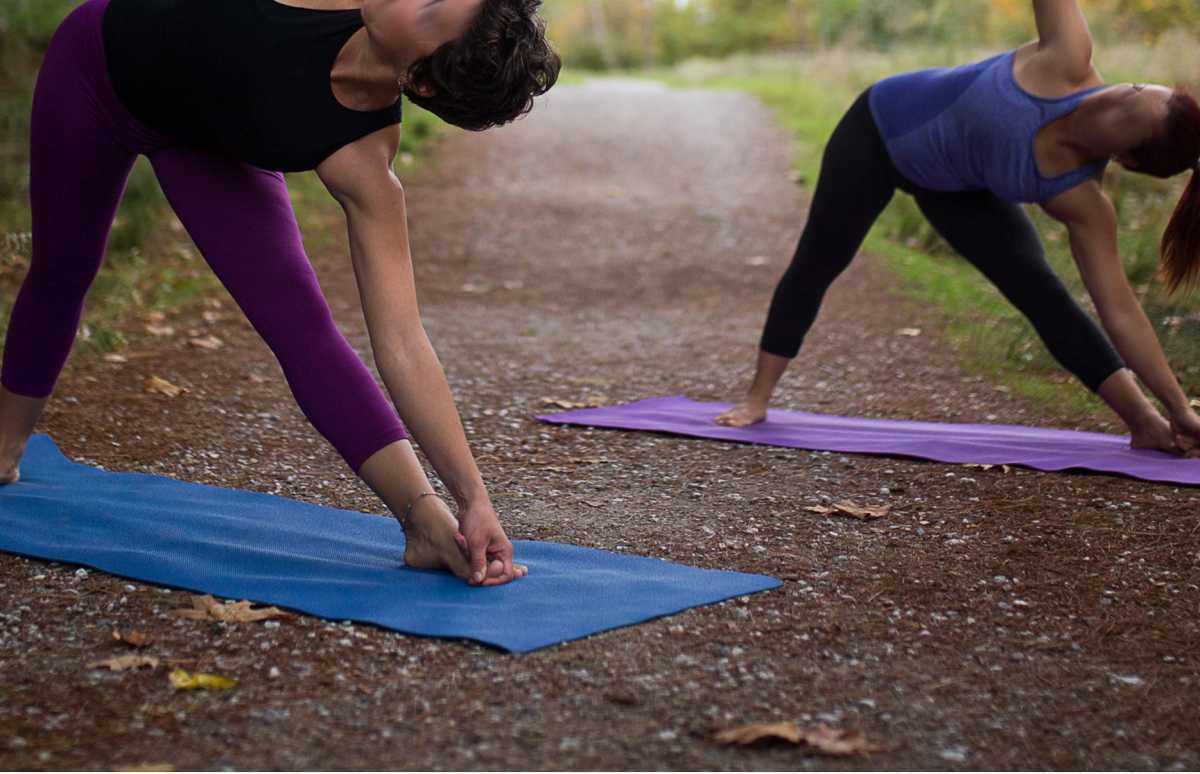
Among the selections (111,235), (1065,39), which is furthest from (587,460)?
(111,235)

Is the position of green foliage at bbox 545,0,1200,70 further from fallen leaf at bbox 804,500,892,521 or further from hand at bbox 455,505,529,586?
hand at bbox 455,505,529,586

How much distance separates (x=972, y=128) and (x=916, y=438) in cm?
117

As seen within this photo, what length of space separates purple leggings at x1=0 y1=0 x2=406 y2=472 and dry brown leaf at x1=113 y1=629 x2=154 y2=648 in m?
0.64

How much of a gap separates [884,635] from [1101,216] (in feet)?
7.04

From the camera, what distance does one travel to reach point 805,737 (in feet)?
8.05

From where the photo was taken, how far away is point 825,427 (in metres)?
5.37

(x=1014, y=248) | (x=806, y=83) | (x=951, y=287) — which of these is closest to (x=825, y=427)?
(x=1014, y=248)

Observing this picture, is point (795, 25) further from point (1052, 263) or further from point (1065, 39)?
point (1065, 39)

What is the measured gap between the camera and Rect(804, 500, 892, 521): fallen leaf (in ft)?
13.5

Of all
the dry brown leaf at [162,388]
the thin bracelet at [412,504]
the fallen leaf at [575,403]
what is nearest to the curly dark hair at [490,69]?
the thin bracelet at [412,504]

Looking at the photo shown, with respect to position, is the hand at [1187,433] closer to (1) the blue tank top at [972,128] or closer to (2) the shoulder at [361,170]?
(1) the blue tank top at [972,128]

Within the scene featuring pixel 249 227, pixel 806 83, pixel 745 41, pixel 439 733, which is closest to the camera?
pixel 439 733

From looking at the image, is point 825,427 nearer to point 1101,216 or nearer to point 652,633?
point 1101,216

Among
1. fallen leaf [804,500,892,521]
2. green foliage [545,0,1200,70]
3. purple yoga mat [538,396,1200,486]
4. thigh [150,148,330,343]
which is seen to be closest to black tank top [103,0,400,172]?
thigh [150,148,330,343]
